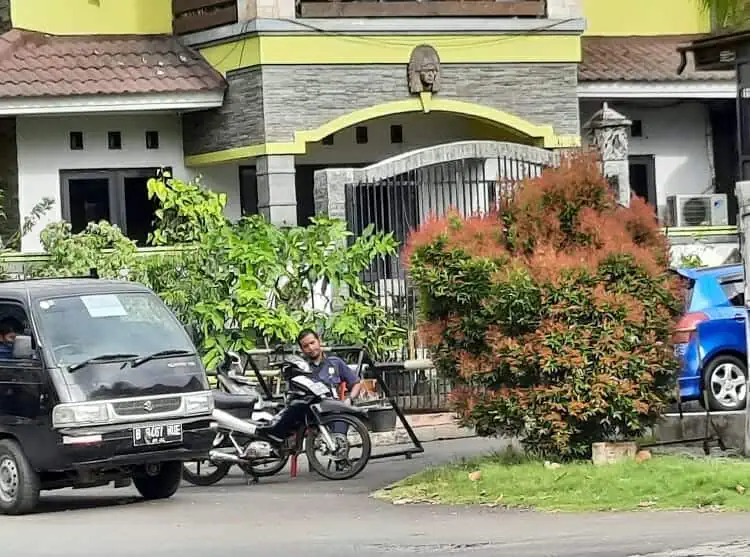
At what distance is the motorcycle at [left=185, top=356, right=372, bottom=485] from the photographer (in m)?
15.3

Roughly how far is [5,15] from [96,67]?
1762 millimetres

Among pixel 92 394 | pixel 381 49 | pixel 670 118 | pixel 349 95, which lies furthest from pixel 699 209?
pixel 92 394

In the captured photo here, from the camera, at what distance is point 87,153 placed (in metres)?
Answer: 24.2

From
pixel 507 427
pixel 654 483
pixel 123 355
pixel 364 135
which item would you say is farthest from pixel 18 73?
pixel 654 483

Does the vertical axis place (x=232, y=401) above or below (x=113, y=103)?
below

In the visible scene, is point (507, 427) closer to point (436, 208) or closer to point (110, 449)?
→ point (110, 449)

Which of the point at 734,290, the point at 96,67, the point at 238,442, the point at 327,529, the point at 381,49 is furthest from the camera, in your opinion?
the point at 96,67

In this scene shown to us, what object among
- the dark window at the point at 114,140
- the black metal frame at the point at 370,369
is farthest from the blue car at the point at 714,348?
the dark window at the point at 114,140

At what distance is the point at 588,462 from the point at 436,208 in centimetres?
730

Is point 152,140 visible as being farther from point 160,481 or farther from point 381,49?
point 160,481

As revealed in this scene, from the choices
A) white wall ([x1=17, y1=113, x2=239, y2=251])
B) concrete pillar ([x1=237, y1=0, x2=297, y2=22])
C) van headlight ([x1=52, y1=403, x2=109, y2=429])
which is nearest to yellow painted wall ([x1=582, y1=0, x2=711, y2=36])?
concrete pillar ([x1=237, y1=0, x2=297, y2=22])

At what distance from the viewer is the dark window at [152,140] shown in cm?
2452

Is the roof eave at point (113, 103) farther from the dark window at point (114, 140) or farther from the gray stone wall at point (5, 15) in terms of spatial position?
the gray stone wall at point (5, 15)

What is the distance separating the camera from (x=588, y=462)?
13.7m
